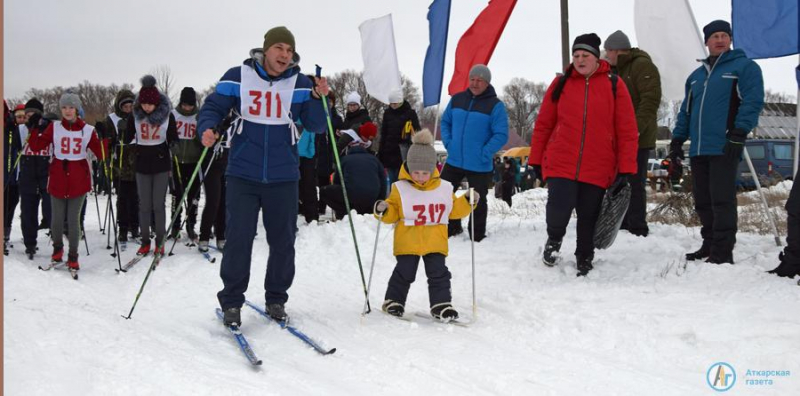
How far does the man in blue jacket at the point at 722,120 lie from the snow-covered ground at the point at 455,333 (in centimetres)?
37

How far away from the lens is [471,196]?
182 inches

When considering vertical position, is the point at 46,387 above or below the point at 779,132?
below

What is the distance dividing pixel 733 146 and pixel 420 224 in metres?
2.84

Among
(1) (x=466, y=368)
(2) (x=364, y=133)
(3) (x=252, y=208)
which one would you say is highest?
(2) (x=364, y=133)

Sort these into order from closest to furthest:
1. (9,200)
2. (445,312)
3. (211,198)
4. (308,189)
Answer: (445,312) → (211,198) → (9,200) → (308,189)

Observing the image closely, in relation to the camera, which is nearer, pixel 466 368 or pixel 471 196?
pixel 466 368

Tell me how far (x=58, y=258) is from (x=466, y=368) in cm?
538

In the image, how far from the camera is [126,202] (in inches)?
328

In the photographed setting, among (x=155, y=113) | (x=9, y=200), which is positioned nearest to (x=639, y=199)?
(x=155, y=113)

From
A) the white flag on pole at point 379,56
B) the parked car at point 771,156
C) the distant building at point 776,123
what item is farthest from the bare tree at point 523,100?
the white flag on pole at point 379,56

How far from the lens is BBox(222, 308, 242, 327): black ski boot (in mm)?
4223

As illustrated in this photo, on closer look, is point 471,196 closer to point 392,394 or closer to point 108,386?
point 392,394

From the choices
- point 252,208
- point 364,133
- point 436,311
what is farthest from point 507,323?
point 364,133

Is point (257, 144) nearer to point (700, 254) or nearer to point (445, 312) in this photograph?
point (445, 312)
